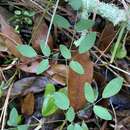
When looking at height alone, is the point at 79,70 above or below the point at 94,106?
above

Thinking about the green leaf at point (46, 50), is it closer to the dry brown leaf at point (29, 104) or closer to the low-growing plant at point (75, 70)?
the low-growing plant at point (75, 70)

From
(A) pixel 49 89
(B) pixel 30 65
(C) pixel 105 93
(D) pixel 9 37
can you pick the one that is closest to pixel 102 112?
(C) pixel 105 93

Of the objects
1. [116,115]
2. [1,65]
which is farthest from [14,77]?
[116,115]

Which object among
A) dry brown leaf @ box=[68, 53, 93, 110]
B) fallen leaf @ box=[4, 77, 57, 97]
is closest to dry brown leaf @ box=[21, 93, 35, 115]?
fallen leaf @ box=[4, 77, 57, 97]

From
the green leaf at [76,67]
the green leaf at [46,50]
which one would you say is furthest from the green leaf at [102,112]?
the green leaf at [46,50]

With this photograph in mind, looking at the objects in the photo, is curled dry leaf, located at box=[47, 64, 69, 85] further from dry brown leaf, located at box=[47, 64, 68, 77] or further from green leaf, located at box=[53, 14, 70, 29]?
green leaf, located at box=[53, 14, 70, 29]

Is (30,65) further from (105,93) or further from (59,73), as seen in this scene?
(105,93)

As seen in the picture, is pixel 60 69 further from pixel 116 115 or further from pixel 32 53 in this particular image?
pixel 116 115
